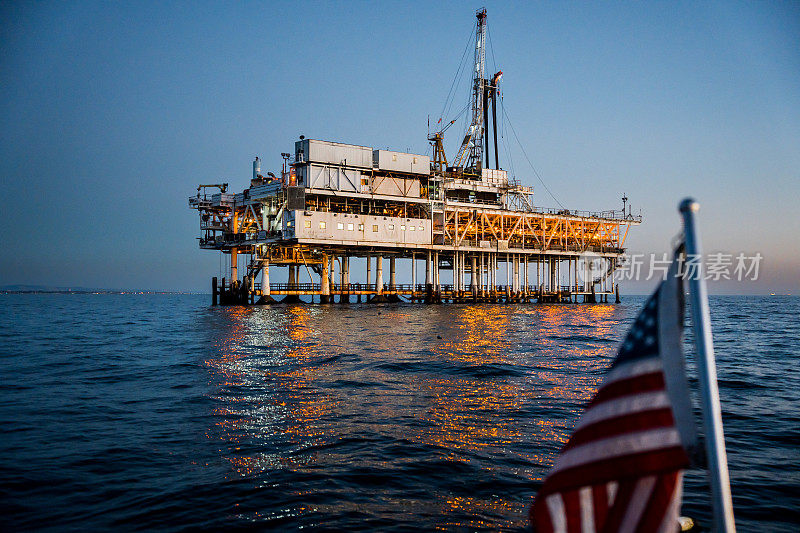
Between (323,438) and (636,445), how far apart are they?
8888 millimetres

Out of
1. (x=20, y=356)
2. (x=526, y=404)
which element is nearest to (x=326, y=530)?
(x=526, y=404)

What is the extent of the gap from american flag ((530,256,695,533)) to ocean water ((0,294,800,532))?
3956mm

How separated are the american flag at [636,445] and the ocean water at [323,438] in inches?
156

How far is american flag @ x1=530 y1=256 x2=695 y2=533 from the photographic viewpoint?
3643mm

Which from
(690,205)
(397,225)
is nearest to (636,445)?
(690,205)

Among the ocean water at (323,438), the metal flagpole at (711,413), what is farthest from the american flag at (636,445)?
the ocean water at (323,438)

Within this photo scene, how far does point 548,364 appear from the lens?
885 inches

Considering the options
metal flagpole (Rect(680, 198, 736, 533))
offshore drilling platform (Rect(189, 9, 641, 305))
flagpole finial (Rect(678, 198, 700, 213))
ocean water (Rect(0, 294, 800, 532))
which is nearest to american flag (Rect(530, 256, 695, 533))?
metal flagpole (Rect(680, 198, 736, 533))

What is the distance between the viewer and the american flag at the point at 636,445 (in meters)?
3.64

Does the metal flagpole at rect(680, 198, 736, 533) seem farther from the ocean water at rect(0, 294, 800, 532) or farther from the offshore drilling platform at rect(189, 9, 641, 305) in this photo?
the offshore drilling platform at rect(189, 9, 641, 305)

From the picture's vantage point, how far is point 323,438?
1164cm

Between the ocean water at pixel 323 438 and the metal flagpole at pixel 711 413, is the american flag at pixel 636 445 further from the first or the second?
the ocean water at pixel 323 438

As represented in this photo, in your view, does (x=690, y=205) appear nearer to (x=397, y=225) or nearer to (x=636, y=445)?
(x=636, y=445)

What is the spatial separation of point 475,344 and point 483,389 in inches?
484
